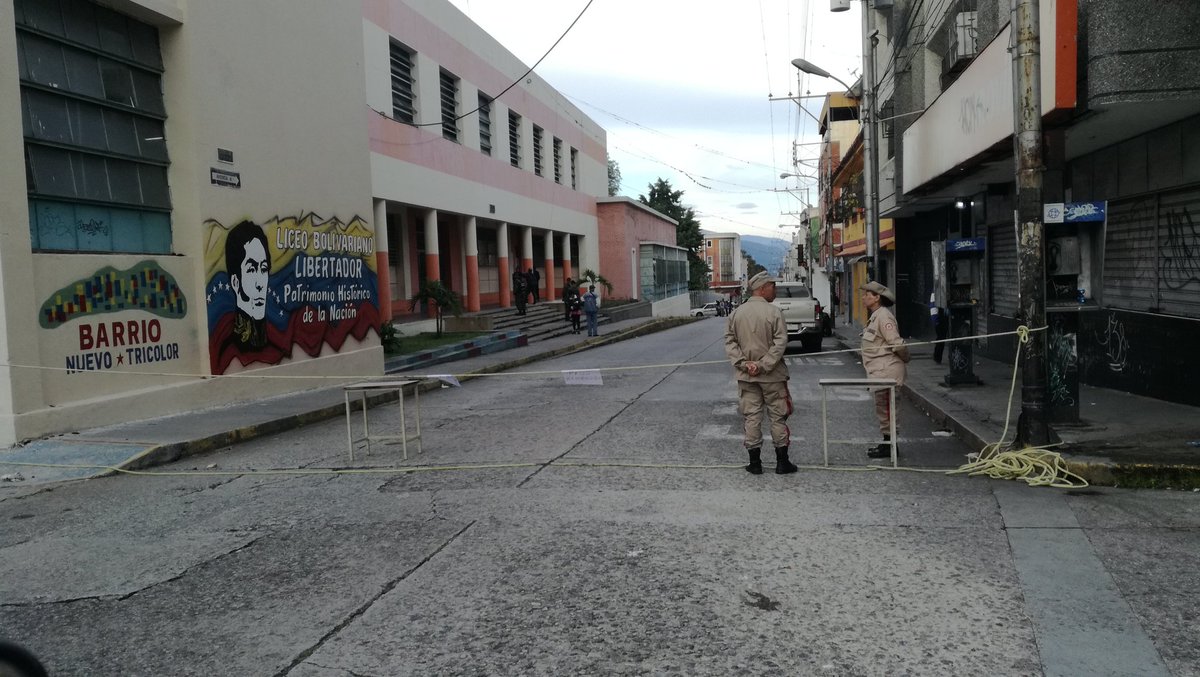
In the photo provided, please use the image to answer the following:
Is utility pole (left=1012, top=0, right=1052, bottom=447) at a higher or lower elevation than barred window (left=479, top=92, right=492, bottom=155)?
lower

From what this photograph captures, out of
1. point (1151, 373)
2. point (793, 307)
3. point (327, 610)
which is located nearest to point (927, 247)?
point (793, 307)

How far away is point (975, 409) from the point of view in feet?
33.8

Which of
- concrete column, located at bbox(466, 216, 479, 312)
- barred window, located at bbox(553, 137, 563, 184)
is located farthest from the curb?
barred window, located at bbox(553, 137, 563, 184)

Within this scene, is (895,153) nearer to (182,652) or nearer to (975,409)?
(975,409)

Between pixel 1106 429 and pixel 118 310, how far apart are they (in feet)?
37.5

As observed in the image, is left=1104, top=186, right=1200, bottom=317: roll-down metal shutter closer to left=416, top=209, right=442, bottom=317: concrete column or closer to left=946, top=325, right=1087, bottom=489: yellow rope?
left=946, top=325, right=1087, bottom=489: yellow rope

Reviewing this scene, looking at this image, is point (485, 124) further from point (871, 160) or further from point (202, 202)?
point (202, 202)

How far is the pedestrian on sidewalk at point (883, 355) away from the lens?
8.16 meters

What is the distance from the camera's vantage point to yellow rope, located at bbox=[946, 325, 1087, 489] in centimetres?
692

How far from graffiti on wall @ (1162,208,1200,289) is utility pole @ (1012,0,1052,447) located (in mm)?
2977

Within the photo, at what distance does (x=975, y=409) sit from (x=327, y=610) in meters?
8.35

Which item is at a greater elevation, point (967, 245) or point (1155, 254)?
point (967, 245)

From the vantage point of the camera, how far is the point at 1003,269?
16.5m

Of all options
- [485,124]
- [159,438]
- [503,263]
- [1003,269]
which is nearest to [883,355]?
[159,438]
